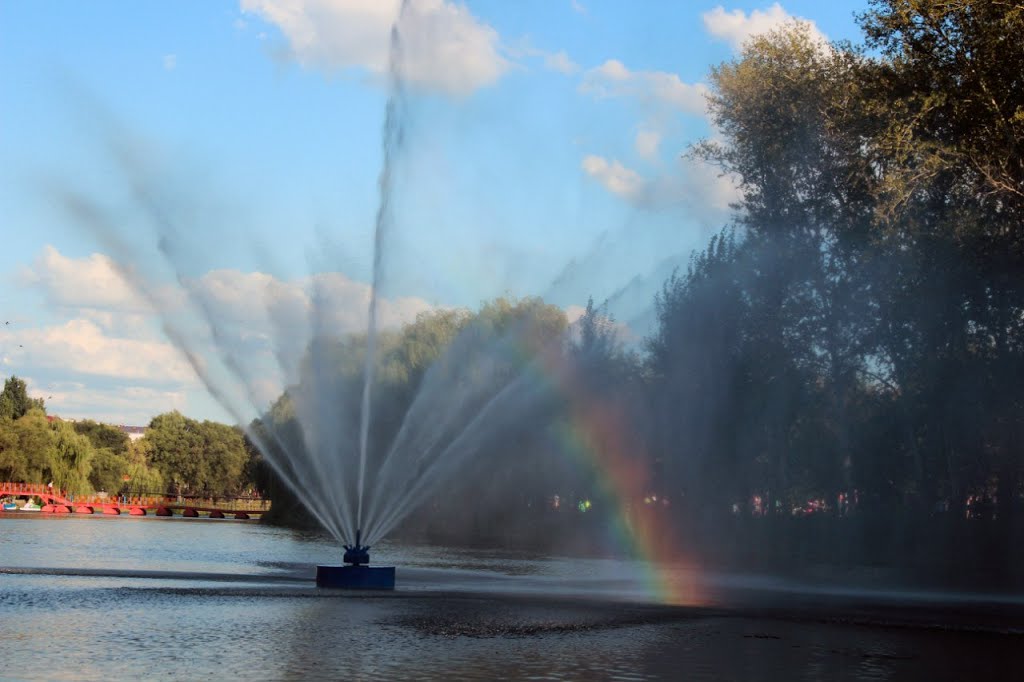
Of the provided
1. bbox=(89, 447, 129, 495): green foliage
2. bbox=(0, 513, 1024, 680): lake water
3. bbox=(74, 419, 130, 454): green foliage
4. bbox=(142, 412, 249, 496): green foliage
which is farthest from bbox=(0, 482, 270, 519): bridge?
bbox=(0, 513, 1024, 680): lake water

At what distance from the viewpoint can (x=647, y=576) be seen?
140 feet

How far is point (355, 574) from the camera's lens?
28984mm

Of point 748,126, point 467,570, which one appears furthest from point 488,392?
point 748,126

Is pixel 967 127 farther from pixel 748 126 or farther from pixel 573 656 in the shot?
pixel 573 656

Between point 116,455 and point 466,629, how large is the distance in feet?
494

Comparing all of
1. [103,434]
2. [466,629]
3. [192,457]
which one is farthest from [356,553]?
[103,434]

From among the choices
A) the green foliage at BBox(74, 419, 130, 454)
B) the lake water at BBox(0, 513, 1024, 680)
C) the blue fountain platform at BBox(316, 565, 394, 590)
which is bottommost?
the lake water at BBox(0, 513, 1024, 680)

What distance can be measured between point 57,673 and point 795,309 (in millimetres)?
42738

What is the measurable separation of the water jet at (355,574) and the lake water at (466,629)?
603 millimetres

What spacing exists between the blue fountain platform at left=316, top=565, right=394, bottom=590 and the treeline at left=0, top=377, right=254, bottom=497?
76690 millimetres

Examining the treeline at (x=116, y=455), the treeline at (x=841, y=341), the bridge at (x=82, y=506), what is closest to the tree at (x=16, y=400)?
the treeline at (x=116, y=455)

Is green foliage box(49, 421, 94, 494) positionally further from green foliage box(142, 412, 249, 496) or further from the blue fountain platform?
the blue fountain platform

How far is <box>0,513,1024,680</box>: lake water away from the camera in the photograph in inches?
657

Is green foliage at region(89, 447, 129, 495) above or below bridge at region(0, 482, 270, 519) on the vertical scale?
above
